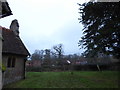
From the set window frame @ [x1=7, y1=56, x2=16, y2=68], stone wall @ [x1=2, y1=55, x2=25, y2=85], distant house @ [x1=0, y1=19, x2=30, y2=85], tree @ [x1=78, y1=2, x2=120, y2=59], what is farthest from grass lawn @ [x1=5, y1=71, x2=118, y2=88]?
tree @ [x1=78, y1=2, x2=120, y2=59]

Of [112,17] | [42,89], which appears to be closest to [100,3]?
[112,17]

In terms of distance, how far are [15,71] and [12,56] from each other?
197 centimetres

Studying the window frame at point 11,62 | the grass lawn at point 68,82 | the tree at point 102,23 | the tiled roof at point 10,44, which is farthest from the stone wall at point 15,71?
the tree at point 102,23

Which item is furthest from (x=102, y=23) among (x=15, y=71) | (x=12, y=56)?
(x=15, y=71)

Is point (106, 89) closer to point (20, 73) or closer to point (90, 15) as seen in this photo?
point (90, 15)

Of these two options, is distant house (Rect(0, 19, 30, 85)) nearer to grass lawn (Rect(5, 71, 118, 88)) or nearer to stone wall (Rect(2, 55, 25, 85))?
stone wall (Rect(2, 55, 25, 85))

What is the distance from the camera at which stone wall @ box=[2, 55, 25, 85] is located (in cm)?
1594

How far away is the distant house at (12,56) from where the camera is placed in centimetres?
1612

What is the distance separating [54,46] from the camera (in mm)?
66500

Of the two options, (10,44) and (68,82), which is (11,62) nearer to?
(10,44)

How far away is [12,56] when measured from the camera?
17266 millimetres

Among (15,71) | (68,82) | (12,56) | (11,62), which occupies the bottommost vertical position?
(68,82)

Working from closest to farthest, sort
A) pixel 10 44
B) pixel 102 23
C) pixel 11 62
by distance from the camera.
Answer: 1. pixel 102 23
2. pixel 11 62
3. pixel 10 44

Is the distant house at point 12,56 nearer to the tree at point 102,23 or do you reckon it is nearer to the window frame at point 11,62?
the window frame at point 11,62
